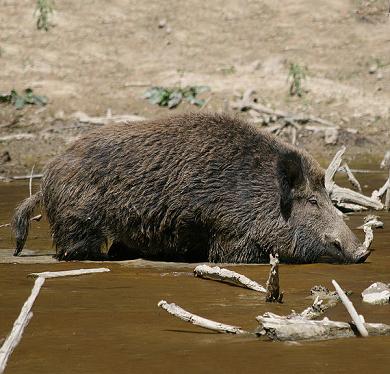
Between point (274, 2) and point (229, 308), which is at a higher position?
point (274, 2)

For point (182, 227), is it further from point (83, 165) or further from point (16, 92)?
point (16, 92)

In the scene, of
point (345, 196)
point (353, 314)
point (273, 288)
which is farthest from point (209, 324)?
point (345, 196)

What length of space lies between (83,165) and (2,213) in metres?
3.13

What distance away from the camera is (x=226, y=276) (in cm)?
809

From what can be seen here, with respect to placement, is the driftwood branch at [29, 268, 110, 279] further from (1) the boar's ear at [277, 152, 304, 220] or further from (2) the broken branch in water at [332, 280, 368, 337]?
(2) the broken branch in water at [332, 280, 368, 337]

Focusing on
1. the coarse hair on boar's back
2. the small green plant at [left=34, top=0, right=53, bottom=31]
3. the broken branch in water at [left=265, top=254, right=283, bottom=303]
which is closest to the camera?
the broken branch in water at [left=265, top=254, right=283, bottom=303]

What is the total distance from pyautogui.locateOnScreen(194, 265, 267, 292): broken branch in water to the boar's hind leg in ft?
4.94

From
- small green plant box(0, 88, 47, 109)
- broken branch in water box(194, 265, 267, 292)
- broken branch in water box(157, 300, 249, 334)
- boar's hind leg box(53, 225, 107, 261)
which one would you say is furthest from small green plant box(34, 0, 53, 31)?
broken branch in water box(157, 300, 249, 334)

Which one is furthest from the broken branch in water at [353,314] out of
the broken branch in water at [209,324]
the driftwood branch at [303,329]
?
the broken branch in water at [209,324]

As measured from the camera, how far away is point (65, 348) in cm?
614

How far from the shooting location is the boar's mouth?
920 cm

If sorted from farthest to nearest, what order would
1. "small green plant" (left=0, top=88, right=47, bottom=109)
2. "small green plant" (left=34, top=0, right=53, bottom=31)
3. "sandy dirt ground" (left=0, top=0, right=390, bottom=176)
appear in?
"small green plant" (left=34, top=0, right=53, bottom=31), "small green plant" (left=0, top=88, right=47, bottom=109), "sandy dirt ground" (left=0, top=0, right=390, bottom=176)

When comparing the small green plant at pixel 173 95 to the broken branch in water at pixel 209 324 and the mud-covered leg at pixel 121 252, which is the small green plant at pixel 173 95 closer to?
the mud-covered leg at pixel 121 252

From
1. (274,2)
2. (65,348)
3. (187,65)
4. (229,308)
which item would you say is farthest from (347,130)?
(65,348)
